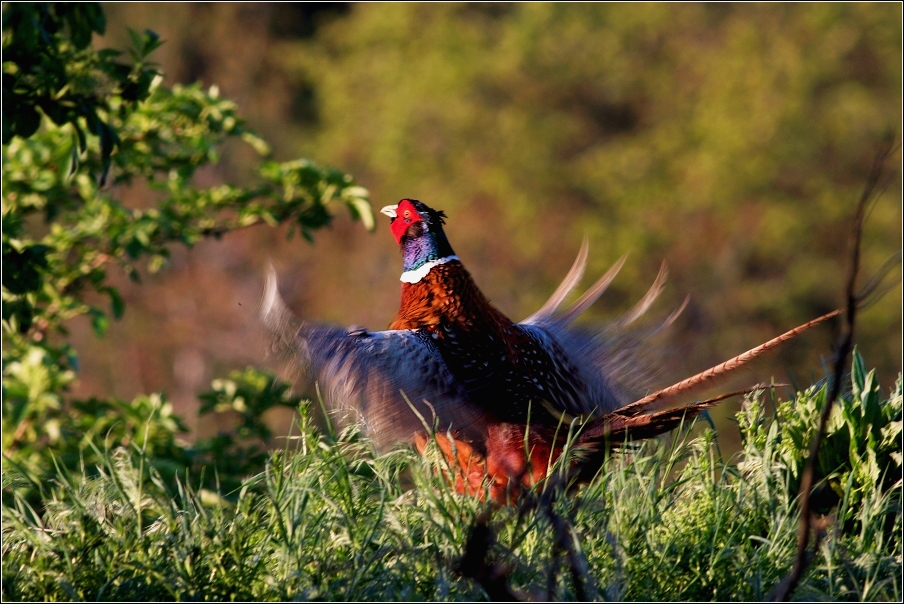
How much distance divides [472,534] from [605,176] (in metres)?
19.2

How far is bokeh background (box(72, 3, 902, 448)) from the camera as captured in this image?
19.5m

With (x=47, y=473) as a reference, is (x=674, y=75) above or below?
above

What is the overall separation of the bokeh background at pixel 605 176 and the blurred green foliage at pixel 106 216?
42.9 feet

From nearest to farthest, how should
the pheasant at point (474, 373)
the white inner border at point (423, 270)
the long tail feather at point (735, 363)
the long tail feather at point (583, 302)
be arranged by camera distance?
the long tail feather at point (735, 363)
the pheasant at point (474, 373)
the white inner border at point (423, 270)
the long tail feather at point (583, 302)

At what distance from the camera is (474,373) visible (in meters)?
3.60

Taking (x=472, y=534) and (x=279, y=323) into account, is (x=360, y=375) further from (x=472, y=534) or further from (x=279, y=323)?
(x=472, y=534)

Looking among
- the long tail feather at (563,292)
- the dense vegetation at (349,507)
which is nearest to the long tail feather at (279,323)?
the dense vegetation at (349,507)

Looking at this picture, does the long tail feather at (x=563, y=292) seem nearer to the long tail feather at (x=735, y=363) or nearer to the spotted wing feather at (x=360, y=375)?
Result: the spotted wing feather at (x=360, y=375)

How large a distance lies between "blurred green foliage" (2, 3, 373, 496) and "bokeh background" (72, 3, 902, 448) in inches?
515

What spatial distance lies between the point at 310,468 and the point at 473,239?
17786 mm

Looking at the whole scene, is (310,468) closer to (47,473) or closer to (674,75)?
(47,473)

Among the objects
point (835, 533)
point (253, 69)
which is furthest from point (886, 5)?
point (835, 533)

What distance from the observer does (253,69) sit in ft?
86.3

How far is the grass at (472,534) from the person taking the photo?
245 cm
